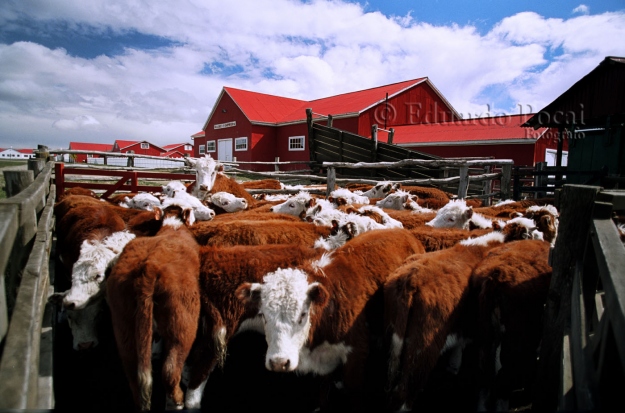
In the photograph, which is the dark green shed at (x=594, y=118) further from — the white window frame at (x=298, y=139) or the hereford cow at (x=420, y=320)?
the white window frame at (x=298, y=139)

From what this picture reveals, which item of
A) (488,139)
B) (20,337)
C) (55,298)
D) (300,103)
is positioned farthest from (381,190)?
(300,103)

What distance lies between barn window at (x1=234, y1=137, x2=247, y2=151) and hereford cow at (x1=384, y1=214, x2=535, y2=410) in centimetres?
2961

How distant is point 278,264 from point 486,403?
226cm

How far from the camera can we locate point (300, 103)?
126ft

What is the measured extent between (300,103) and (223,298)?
36.7 m

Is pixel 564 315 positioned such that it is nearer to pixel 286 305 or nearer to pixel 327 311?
pixel 327 311

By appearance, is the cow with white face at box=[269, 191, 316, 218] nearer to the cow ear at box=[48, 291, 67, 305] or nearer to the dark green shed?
the cow ear at box=[48, 291, 67, 305]

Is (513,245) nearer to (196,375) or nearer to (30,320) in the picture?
(196,375)

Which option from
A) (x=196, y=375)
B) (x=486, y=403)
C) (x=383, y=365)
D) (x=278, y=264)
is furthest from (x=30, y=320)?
(x=486, y=403)

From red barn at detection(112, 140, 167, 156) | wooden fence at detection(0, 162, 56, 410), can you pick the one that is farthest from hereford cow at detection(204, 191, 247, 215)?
red barn at detection(112, 140, 167, 156)

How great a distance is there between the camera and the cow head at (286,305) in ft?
9.97

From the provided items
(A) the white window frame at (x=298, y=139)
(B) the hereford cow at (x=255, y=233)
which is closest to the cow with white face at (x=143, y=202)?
(B) the hereford cow at (x=255, y=233)

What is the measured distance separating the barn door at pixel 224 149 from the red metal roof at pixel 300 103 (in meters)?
3.69

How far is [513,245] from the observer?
4.09m
